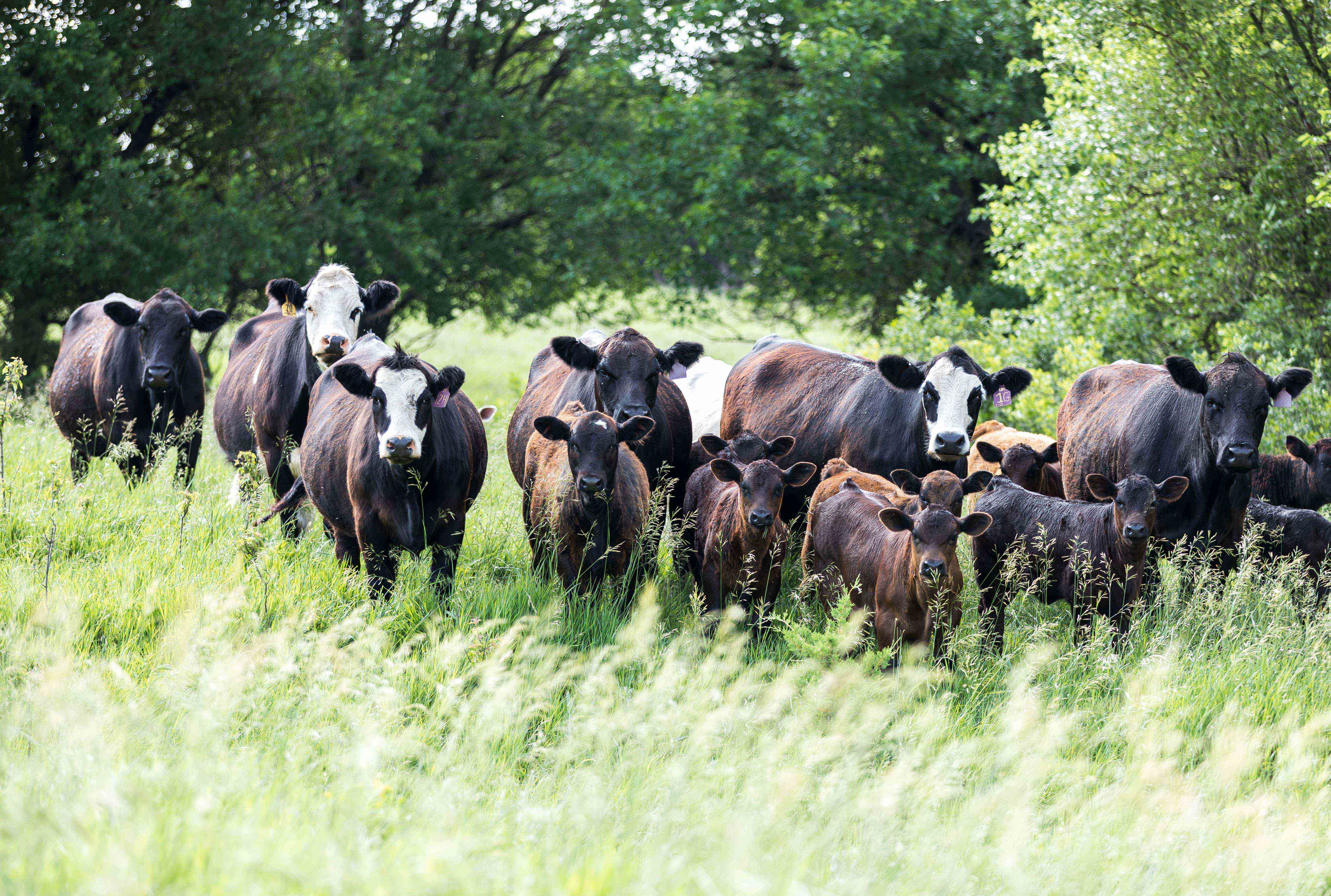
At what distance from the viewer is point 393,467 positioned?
19.7ft

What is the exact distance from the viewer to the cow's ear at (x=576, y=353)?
303 inches

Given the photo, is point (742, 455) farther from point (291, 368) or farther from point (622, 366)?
point (291, 368)

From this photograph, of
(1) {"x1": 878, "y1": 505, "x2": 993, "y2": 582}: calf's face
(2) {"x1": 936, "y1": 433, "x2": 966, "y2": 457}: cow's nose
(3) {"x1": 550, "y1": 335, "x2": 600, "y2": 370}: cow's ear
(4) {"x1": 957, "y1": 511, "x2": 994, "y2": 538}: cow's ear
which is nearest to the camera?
(1) {"x1": 878, "y1": 505, "x2": 993, "y2": 582}: calf's face

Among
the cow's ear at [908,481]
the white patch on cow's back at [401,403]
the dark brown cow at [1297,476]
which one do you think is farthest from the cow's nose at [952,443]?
the white patch on cow's back at [401,403]

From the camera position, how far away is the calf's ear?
285 inches

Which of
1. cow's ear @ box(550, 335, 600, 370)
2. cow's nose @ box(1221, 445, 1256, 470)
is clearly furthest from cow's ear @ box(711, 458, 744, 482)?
cow's nose @ box(1221, 445, 1256, 470)

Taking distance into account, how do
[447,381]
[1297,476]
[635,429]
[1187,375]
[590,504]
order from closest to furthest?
[590,504]
[447,381]
[635,429]
[1187,375]
[1297,476]

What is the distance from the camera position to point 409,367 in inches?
240

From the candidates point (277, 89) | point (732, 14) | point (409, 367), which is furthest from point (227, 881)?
point (732, 14)

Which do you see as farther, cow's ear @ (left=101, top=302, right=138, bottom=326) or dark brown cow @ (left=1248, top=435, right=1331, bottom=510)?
cow's ear @ (left=101, top=302, right=138, bottom=326)

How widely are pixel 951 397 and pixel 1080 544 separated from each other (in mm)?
1431

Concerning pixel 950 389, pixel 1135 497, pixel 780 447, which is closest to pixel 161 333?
pixel 780 447

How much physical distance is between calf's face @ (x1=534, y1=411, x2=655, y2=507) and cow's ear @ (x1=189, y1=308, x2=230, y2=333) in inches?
167

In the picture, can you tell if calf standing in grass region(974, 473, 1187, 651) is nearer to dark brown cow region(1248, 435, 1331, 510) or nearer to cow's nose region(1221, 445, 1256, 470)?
cow's nose region(1221, 445, 1256, 470)
